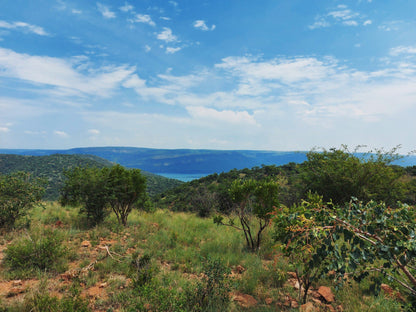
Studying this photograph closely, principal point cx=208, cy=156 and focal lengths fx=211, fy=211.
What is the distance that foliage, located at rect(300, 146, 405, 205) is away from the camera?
30.9ft

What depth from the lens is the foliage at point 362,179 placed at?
9406mm

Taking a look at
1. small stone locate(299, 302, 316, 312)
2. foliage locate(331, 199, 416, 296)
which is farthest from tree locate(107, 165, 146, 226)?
foliage locate(331, 199, 416, 296)

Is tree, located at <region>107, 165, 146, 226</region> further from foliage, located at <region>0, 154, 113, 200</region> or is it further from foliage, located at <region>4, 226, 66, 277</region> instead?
foliage, located at <region>0, 154, 113, 200</region>

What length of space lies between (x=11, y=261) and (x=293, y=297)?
20.4 ft

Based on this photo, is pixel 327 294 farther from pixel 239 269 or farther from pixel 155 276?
pixel 155 276

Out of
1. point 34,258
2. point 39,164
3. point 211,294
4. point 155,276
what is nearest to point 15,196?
point 34,258

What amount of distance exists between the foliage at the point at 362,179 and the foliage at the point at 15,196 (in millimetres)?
12339

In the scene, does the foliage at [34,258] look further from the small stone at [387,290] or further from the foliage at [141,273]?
the small stone at [387,290]

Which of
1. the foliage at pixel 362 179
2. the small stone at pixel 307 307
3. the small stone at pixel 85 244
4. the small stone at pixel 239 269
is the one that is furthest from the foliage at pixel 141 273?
the foliage at pixel 362 179

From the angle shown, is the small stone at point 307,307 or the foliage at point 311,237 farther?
the small stone at point 307,307

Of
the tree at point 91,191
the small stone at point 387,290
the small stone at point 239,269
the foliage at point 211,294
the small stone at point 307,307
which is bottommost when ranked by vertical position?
the small stone at point 239,269

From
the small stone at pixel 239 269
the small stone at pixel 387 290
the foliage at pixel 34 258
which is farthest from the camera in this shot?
the small stone at pixel 239 269

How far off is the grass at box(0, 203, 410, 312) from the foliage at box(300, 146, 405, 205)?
4.88m

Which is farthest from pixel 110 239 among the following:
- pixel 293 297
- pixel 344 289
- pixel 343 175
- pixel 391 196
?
pixel 391 196
